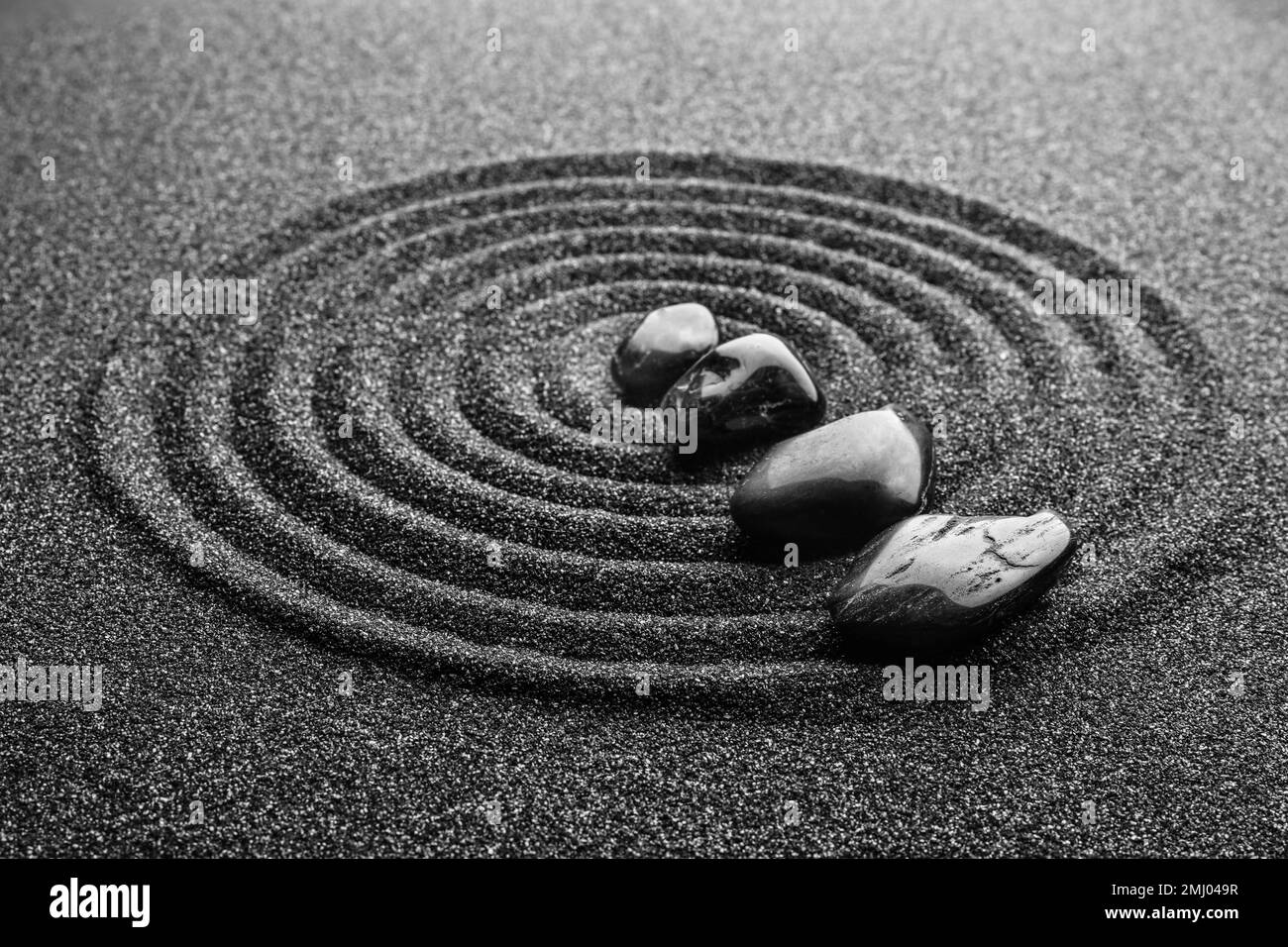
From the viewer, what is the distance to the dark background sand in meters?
2.89

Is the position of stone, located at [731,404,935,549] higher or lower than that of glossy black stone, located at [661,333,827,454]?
lower

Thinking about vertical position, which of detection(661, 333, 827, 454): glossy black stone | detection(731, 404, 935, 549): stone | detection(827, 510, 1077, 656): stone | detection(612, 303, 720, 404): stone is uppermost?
detection(612, 303, 720, 404): stone

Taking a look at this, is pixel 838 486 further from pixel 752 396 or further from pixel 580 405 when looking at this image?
pixel 580 405

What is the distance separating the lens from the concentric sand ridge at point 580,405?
3.37m

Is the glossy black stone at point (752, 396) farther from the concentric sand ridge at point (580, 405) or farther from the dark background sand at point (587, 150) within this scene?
the dark background sand at point (587, 150)

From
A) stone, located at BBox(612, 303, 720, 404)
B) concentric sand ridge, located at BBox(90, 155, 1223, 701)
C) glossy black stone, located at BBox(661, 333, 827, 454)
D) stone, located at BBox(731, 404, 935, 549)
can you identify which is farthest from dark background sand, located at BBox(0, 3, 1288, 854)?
stone, located at BBox(612, 303, 720, 404)

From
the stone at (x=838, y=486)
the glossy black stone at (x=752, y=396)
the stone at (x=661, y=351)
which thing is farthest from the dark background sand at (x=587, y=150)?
the stone at (x=661, y=351)

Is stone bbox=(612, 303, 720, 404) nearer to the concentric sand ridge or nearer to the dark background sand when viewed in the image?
the concentric sand ridge

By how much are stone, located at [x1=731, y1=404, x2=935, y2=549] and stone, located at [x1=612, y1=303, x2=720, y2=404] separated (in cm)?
63

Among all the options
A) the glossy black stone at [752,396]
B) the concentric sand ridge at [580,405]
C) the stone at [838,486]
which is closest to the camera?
the concentric sand ridge at [580,405]

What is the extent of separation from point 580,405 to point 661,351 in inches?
11.3

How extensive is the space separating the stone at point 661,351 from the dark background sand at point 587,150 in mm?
1261

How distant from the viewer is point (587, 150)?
5250 mm
